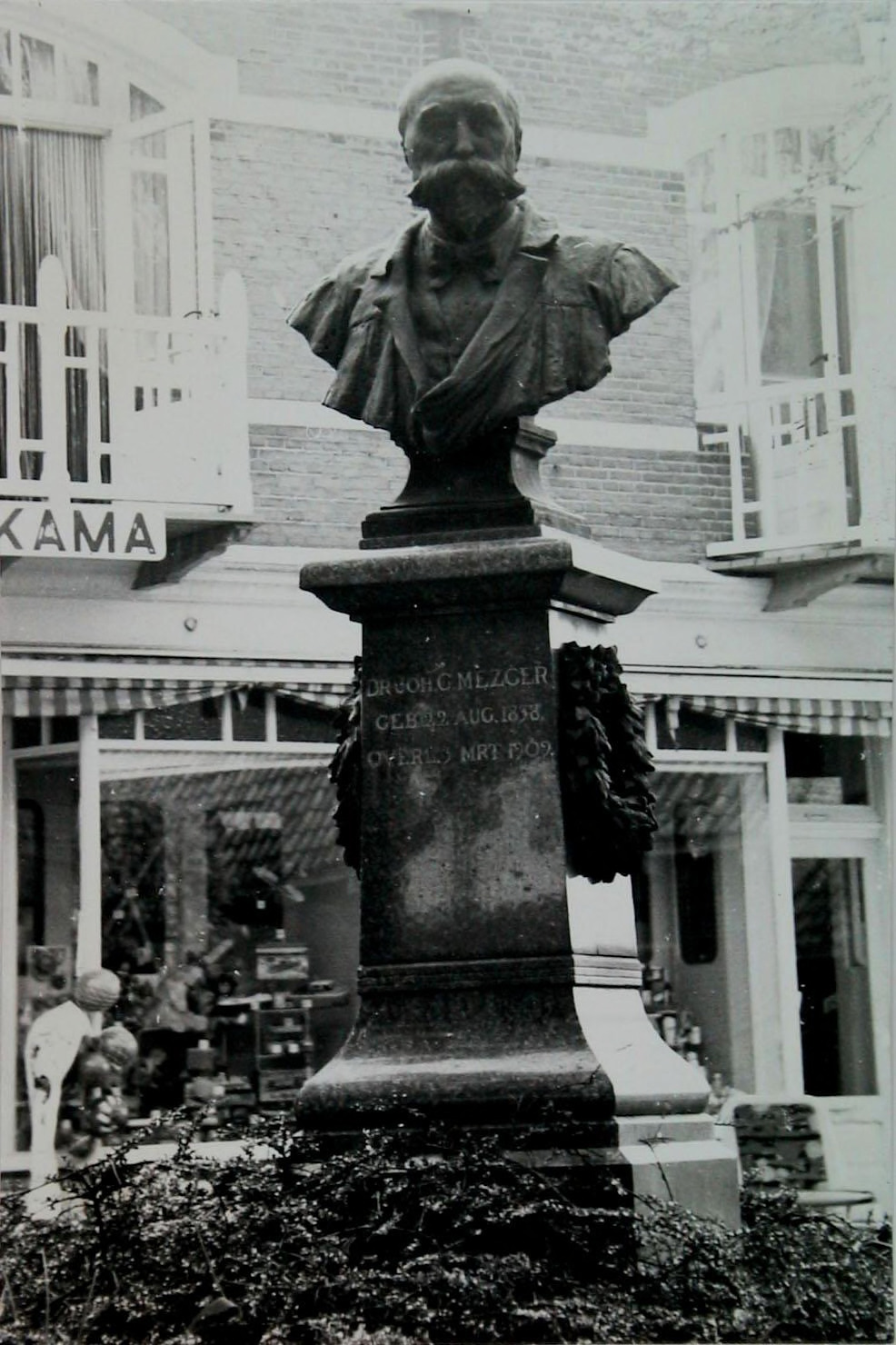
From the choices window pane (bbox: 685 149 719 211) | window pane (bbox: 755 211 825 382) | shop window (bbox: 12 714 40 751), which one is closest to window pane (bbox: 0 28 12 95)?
shop window (bbox: 12 714 40 751)

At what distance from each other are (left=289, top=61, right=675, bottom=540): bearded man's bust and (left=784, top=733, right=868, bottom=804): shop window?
7.60 m

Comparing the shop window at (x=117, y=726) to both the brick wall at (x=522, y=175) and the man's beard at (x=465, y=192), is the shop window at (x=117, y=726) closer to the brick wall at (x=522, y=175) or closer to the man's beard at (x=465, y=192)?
the brick wall at (x=522, y=175)

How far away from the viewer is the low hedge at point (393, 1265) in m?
5.07

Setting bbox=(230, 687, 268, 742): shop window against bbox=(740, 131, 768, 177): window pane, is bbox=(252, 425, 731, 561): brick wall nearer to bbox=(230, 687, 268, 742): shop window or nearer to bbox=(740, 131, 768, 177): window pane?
bbox=(230, 687, 268, 742): shop window

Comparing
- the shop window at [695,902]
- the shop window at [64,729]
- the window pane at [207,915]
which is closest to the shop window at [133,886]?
the window pane at [207,915]

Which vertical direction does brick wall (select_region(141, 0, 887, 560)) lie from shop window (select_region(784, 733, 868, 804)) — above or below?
above

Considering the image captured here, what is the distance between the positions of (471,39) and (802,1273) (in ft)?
30.9

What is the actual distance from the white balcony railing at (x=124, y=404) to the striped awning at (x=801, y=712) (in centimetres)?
291

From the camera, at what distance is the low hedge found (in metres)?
5.07

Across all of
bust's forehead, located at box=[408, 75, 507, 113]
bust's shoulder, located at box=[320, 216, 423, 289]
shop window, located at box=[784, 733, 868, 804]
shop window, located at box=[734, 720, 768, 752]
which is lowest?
shop window, located at box=[784, 733, 868, 804]

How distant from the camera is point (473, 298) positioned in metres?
6.54

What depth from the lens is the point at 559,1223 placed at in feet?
17.7

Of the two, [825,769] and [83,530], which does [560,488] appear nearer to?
[825,769]

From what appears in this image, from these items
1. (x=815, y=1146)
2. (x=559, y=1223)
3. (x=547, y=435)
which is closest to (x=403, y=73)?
(x=815, y=1146)
